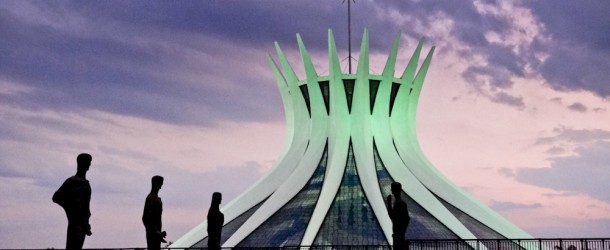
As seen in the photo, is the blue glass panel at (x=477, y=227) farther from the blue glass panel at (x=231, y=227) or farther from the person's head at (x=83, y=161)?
the person's head at (x=83, y=161)

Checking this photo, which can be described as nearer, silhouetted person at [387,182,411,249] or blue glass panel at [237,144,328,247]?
silhouetted person at [387,182,411,249]

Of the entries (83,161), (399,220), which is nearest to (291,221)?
(399,220)

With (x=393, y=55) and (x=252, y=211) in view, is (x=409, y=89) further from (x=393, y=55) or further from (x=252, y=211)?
(x=252, y=211)

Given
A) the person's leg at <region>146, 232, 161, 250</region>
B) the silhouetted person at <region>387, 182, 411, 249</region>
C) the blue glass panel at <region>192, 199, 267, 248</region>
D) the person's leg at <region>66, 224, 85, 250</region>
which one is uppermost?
the blue glass panel at <region>192, 199, 267, 248</region>

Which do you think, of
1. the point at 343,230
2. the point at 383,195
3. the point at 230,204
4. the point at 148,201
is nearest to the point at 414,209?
the point at 383,195

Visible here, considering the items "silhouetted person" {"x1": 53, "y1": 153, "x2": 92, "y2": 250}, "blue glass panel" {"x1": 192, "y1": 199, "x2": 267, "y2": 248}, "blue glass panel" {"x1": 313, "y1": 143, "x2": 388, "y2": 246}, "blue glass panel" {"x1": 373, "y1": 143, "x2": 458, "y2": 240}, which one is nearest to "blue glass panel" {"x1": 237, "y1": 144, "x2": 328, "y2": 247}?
"blue glass panel" {"x1": 313, "y1": 143, "x2": 388, "y2": 246}

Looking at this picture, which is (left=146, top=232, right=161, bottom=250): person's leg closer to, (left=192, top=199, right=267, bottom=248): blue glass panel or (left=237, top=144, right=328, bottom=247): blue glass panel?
(left=237, top=144, right=328, bottom=247): blue glass panel

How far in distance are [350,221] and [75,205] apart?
2447cm

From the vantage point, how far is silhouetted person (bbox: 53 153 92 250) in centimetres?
1492

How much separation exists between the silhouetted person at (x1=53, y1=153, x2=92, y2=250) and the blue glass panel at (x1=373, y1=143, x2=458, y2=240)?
23.5m

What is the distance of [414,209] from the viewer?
131ft

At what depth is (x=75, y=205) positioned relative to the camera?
1494 cm

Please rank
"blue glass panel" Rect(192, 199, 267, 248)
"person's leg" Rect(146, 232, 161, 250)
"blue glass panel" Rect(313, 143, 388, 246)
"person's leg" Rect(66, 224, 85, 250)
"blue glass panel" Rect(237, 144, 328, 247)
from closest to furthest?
1. "person's leg" Rect(66, 224, 85, 250)
2. "person's leg" Rect(146, 232, 161, 250)
3. "blue glass panel" Rect(313, 143, 388, 246)
4. "blue glass panel" Rect(237, 144, 328, 247)
5. "blue glass panel" Rect(192, 199, 267, 248)

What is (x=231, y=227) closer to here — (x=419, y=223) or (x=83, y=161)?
(x=419, y=223)
